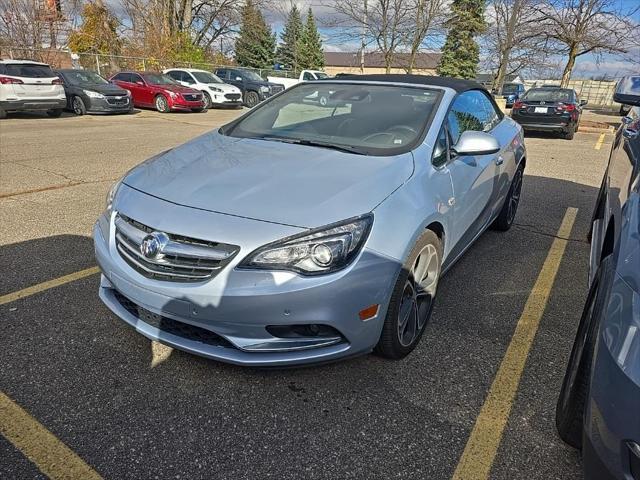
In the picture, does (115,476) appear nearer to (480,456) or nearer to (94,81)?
(480,456)

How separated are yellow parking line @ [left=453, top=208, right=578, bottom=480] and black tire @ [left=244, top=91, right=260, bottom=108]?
18.7 metres

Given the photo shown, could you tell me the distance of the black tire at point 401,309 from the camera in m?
2.34

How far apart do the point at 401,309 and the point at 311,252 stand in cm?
73

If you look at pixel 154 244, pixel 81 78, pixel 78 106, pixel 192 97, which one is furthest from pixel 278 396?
pixel 192 97

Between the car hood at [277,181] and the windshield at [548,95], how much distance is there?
12701mm

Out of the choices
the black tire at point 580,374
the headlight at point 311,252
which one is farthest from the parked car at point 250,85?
the black tire at point 580,374

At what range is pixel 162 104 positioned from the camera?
16.5 m

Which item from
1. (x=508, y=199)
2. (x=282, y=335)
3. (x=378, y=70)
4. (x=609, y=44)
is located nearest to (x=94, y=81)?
(x=508, y=199)

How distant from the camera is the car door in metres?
3.04

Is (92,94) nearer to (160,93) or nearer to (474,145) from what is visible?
(160,93)

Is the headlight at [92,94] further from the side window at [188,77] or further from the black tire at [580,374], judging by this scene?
the black tire at [580,374]

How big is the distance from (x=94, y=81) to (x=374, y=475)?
54.1 feet

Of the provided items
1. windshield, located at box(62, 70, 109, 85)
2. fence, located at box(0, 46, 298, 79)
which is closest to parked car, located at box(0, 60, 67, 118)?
windshield, located at box(62, 70, 109, 85)

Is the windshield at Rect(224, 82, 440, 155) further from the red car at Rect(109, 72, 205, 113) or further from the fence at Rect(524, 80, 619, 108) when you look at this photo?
the fence at Rect(524, 80, 619, 108)
